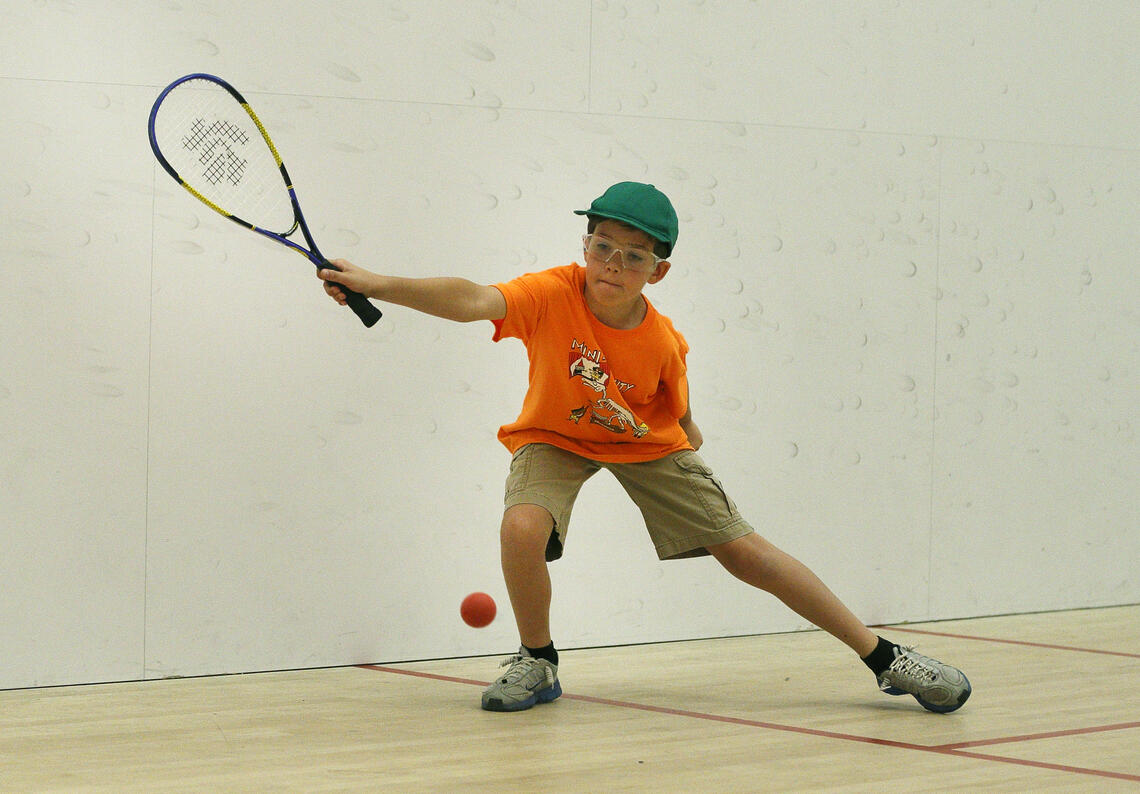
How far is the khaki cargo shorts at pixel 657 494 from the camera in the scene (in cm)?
246

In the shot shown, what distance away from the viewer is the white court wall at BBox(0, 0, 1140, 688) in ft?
8.54

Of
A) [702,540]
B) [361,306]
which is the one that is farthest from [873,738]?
[361,306]

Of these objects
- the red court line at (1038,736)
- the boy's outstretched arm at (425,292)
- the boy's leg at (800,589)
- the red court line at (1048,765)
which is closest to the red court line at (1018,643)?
the red court line at (1038,736)

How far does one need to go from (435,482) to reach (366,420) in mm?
204

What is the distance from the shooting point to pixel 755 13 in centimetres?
328

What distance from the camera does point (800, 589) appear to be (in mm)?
2457

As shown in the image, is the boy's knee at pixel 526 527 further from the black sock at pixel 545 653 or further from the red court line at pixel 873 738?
the red court line at pixel 873 738

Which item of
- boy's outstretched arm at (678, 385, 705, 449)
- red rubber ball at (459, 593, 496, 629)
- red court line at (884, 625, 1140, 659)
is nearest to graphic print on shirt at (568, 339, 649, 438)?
boy's outstretched arm at (678, 385, 705, 449)

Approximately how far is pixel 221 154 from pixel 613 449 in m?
0.89

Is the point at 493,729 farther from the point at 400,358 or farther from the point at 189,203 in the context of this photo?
the point at 189,203

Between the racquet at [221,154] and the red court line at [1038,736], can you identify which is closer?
the red court line at [1038,736]

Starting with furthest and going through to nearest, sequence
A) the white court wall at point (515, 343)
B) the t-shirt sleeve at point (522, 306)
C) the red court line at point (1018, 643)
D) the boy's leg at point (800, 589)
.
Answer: the red court line at point (1018, 643) < the white court wall at point (515, 343) < the boy's leg at point (800, 589) < the t-shirt sleeve at point (522, 306)

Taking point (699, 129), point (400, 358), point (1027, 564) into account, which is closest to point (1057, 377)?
point (1027, 564)

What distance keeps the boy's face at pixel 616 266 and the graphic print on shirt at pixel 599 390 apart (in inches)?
4.0
